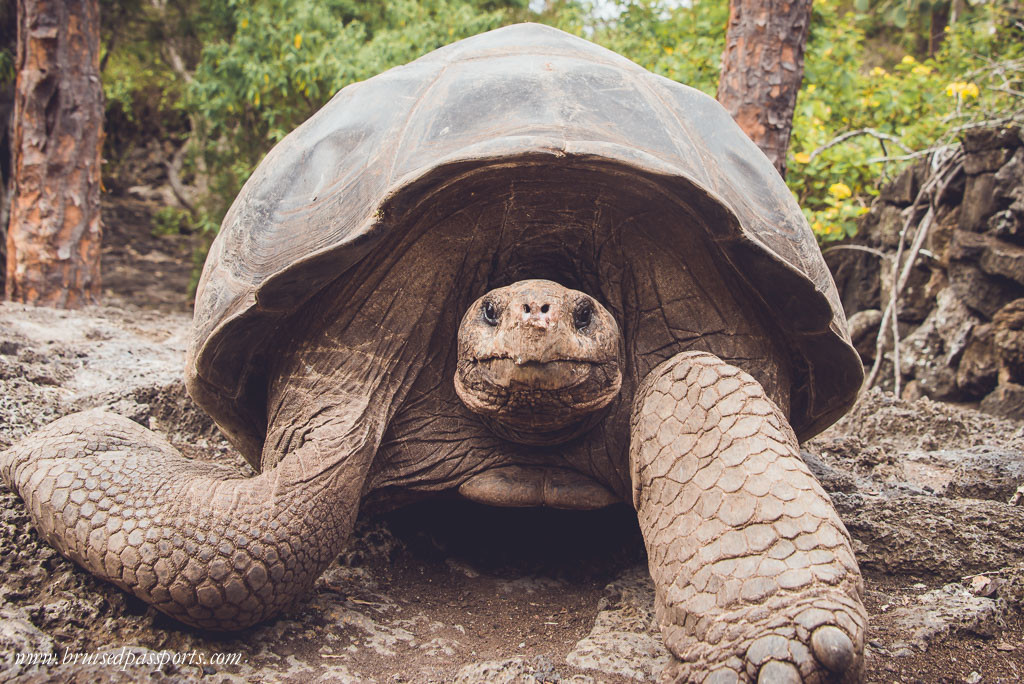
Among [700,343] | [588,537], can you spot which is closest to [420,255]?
[700,343]

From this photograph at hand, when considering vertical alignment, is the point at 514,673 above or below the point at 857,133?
below

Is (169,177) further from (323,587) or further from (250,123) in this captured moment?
(323,587)

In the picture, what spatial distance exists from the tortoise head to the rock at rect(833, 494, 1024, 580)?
983 millimetres

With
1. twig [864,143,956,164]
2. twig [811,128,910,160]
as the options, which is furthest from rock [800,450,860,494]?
twig [811,128,910,160]

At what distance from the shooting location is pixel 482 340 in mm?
2047

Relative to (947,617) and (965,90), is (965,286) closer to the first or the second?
(965,90)

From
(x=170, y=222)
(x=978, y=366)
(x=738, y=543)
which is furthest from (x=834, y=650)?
(x=170, y=222)

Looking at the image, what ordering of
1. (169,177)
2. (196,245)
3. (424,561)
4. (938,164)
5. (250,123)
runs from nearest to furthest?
(424,561), (938,164), (250,123), (196,245), (169,177)

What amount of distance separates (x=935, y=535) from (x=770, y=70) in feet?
9.02

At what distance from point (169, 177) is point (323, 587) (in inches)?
490

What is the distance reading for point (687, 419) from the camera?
6.12 ft

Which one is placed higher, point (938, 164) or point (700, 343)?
point (938, 164)

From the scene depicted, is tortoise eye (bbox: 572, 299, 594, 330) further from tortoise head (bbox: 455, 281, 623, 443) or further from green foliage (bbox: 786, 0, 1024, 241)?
green foliage (bbox: 786, 0, 1024, 241)

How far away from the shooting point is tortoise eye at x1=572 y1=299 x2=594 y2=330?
205 cm
